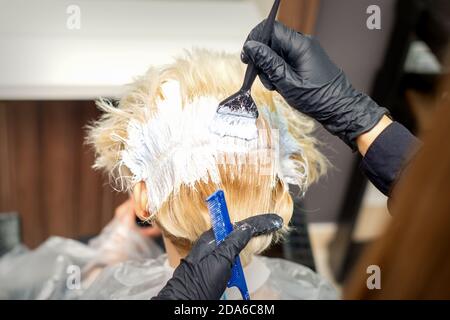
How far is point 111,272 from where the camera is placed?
4.33ft

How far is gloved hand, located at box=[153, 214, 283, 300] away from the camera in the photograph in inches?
35.5

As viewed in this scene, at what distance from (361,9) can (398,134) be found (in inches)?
20.7

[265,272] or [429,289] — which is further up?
[429,289]

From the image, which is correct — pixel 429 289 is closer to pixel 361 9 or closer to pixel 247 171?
pixel 247 171

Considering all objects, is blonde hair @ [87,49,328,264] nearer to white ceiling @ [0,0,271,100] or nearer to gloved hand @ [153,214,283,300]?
gloved hand @ [153,214,283,300]

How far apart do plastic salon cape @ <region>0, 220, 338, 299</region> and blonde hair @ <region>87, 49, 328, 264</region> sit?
22 centimetres

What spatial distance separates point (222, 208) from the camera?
0.90 meters

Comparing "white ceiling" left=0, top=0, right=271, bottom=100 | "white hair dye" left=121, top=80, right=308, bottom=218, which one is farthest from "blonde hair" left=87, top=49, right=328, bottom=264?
"white ceiling" left=0, top=0, right=271, bottom=100

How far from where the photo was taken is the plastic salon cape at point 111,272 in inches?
48.3

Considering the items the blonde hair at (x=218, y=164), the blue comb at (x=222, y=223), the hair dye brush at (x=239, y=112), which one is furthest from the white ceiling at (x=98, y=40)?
the blue comb at (x=222, y=223)

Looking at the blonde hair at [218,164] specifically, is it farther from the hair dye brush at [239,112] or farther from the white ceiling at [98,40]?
the white ceiling at [98,40]

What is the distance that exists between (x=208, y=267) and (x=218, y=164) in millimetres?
179

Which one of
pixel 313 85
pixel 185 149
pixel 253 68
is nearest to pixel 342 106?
pixel 313 85
